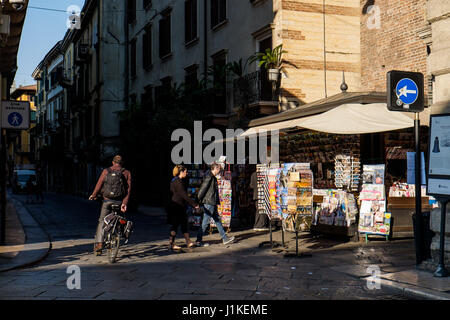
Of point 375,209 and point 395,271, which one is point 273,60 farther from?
point 395,271

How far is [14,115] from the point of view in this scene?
10945 mm

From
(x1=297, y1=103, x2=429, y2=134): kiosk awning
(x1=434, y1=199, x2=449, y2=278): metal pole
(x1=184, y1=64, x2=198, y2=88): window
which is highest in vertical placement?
(x1=184, y1=64, x2=198, y2=88): window

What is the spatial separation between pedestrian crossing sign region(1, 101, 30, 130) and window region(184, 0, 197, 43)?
42.4 ft

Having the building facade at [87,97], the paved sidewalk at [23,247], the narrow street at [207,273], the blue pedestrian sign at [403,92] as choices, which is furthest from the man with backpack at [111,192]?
the building facade at [87,97]

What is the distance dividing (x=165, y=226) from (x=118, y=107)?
800 inches

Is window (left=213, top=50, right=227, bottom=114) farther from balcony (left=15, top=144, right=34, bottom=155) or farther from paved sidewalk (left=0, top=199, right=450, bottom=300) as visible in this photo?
balcony (left=15, top=144, right=34, bottom=155)

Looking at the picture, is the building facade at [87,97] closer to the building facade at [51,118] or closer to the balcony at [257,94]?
the building facade at [51,118]

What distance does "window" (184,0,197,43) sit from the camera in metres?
23.0

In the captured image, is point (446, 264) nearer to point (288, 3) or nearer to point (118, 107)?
point (288, 3)

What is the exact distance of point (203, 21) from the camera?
22.1 metres

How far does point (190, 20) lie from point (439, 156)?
702 inches

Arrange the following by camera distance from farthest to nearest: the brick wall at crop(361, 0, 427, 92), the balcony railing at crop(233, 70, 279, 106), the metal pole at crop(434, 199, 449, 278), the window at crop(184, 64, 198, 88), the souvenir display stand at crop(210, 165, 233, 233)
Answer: the window at crop(184, 64, 198, 88)
the balcony railing at crop(233, 70, 279, 106)
the brick wall at crop(361, 0, 427, 92)
the souvenir display stand at crop(210, 165, 233, 233)
the metal pole at crop(434, 199, 449, 278)

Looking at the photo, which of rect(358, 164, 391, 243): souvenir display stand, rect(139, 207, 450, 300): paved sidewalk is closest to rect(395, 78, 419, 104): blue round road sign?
rect(139, 207, 450, 300): paved sidewalk

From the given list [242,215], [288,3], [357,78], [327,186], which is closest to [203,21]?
[288,3]
